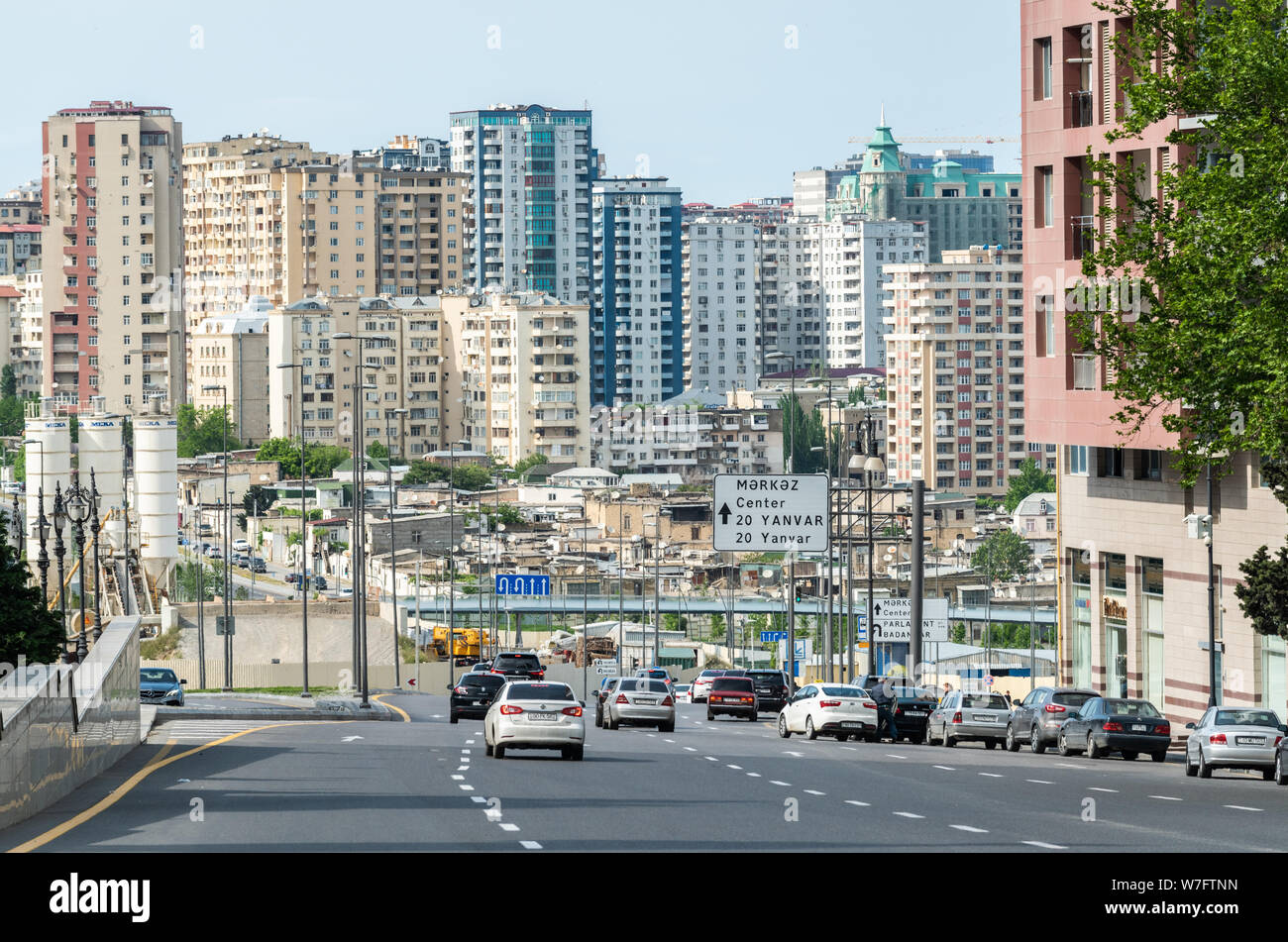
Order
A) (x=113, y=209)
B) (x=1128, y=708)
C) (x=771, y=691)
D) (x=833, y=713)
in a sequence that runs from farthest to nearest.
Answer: (x=113, y=209), (x=771, y=691), (x=833, y=713), (x=1128, y=708)

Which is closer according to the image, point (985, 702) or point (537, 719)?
point (537, 719)

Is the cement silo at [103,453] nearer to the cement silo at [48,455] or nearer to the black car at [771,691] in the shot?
the cement silo at [48,455]

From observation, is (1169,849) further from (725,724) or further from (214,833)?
(725,724)

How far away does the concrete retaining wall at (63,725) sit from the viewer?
2117 cm

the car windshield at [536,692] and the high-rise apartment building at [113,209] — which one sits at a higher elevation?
the high-rise apartment building at [113,209]

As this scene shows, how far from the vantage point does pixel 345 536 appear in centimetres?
15862

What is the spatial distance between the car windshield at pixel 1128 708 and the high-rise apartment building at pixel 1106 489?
8.34 metres

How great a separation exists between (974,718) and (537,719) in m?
15.2

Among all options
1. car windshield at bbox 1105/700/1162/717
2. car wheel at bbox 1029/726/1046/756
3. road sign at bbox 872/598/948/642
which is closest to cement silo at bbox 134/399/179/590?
road sign at bbox 872/598/948/642

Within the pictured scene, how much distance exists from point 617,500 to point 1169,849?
6031 inches

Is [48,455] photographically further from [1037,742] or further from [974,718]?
[1037,742]

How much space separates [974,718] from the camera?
148ft

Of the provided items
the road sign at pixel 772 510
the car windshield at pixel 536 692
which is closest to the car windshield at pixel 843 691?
the road sign at pixel 772 510

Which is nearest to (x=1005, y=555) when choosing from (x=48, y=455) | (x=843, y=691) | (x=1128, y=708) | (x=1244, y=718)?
(x=48, y=455)
